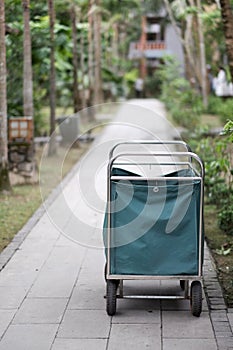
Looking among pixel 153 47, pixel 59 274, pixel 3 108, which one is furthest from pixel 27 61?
pixel 153 47

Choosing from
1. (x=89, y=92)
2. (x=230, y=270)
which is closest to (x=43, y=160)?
(x=230, y=270)

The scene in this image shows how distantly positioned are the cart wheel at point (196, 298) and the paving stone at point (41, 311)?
1.09 m

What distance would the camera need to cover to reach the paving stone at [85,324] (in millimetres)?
5812

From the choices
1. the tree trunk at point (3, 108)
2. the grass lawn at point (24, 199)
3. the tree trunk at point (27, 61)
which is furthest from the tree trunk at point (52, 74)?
the tree trunk at point (3, 108)

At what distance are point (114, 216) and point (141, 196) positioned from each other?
0.27 metres

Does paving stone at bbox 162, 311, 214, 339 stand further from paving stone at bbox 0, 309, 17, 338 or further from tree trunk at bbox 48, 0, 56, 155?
tree trunk at bbox 48, 0, 56, 155

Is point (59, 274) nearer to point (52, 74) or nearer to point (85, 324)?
point (85, 324)

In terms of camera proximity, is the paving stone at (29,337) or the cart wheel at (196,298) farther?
the cart wheel at (196,298)

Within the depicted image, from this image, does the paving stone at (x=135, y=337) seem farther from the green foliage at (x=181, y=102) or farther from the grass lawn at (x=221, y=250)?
the green foliage at (x=181, y=102)

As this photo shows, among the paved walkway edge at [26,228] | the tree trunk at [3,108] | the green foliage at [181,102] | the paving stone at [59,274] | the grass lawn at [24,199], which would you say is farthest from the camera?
the green foliage at [181,102]

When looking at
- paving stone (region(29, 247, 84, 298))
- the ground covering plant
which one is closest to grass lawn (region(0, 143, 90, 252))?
paving stone (region(29, 247, 84, 298))

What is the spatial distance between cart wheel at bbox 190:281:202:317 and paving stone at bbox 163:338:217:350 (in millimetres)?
487

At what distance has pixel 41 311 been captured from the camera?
6367 millimetres

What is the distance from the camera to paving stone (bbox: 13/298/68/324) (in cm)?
614
